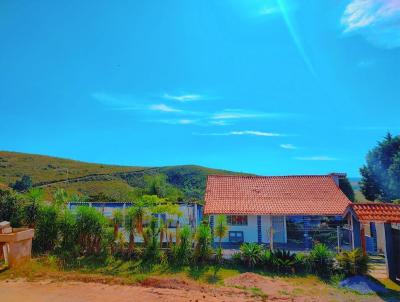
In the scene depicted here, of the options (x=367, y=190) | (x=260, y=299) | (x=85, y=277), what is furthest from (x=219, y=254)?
(x=367, y=190)

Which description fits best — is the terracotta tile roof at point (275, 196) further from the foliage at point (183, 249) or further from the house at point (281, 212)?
the foliage at point (183, 249)

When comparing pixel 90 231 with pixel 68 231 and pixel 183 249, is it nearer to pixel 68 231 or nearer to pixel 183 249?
pixel 68 231

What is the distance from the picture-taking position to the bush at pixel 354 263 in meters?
12.4

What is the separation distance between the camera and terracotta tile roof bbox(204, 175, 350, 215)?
21219 millimetres

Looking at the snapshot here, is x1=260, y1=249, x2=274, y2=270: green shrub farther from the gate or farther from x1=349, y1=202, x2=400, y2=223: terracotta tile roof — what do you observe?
the gate

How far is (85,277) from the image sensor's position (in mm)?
11922

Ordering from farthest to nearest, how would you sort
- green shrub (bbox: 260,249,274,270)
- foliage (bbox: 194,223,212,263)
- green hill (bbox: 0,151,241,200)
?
green hill (bbox: 0,151,241,200) < foliage (bbox: 194,223,212,263) < green shrub (bbox: 260,249,274,270)

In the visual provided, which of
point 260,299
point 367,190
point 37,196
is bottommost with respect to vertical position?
point 260,299

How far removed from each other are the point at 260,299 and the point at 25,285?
284 inches

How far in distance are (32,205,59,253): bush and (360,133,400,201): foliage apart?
86.3 feet

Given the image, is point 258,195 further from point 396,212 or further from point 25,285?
point 25,285

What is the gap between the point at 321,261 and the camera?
13.0m

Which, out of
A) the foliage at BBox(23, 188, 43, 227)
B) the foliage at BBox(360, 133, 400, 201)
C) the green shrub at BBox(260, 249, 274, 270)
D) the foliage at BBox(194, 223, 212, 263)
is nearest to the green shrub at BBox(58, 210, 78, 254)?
the foliage at BBox(23, 188, 43, 227)

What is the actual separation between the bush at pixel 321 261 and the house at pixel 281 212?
6371 mm
